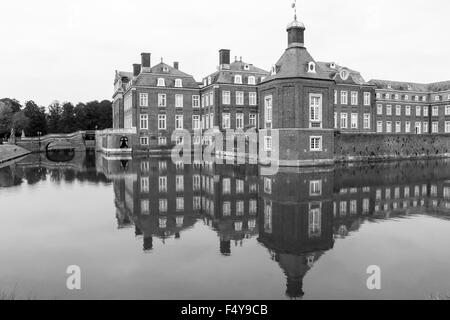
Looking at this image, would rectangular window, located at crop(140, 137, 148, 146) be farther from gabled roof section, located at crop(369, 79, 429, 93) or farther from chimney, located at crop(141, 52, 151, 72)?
gabled roof section, located at crop(369, 79, 429, 93)

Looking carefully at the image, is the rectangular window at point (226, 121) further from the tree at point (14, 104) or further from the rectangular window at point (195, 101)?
the tree at point (14, 104)

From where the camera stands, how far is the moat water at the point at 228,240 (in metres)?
7.66

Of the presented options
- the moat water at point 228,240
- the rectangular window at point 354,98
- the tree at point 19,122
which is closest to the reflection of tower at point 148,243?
the moat water at point 228,240

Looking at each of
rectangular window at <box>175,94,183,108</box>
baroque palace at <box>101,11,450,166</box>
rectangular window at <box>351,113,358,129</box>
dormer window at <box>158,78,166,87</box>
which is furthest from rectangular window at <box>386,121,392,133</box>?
dormer window at <box>158,78,166,87</box>

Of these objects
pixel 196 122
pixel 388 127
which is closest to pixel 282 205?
pixel 196 122

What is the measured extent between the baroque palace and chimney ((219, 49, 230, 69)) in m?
0.13

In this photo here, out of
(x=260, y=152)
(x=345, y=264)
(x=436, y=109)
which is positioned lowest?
(x=345, y=264)

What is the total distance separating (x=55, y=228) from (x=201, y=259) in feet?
19.4

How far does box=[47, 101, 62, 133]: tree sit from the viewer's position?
93625 millimetres

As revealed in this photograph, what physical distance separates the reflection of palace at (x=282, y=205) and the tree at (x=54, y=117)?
250 feet

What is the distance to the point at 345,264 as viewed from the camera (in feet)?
29.3

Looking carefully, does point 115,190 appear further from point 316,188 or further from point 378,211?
point 378,211

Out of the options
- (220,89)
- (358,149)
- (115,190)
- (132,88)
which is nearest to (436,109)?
(358,149)

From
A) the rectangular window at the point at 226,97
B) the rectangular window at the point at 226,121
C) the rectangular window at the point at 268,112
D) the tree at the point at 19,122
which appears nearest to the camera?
the rectangular window at the point at 268,112
